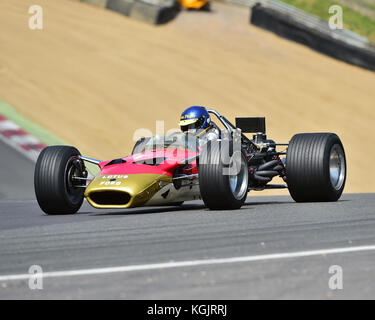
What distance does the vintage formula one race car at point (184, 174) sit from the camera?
9.71m

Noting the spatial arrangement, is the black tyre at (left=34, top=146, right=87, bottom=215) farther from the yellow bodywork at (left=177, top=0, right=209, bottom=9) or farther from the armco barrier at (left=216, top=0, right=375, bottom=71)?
the yellow bodywork at (left=177, top=0, right=209, bottom=9)

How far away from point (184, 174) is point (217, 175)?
44.5 inches

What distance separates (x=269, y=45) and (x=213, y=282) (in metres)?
27.1

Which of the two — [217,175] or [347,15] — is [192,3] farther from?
[217,175]

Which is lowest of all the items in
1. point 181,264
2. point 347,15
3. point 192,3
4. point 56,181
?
point 181,264

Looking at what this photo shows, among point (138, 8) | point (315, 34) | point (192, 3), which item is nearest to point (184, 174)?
point (315, 34)

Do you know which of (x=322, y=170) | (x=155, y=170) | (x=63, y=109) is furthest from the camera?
(x=63, y=109)

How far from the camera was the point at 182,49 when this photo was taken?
1153 inches

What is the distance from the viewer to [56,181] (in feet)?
34.0

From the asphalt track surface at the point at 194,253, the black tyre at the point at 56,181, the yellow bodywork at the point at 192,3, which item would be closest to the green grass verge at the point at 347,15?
the yellow bodywork at the point at 192,3

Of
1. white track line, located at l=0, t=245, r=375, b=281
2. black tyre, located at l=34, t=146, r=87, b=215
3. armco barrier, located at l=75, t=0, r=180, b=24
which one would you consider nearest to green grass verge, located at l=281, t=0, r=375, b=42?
armco barrier, located at l=75, t=0, r=180, b=24

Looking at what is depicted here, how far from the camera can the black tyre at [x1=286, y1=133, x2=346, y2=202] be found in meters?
11.0
